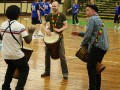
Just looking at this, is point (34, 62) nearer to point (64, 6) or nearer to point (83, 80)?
point (83, 80)

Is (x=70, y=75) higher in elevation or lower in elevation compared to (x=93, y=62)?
lower

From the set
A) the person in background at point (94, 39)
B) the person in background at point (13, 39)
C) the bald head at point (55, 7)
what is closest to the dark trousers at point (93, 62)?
the person in background at point (94, 39)

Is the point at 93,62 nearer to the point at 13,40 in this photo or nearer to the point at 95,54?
the point at 95,54

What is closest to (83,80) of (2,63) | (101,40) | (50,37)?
(50,37)

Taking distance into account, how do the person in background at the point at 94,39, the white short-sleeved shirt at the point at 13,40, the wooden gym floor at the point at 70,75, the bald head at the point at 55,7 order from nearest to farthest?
the white short-sleeved shirt at the point at 13,40
the person in background at the point at 94,39
the wooden gym floor at the point at 70,75
the bald head at the point at 55,7

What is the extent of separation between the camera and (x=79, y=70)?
9.24 metres

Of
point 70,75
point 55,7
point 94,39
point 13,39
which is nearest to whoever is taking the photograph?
point 13,39

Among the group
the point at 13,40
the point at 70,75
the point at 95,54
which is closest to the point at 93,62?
the point at 95,54

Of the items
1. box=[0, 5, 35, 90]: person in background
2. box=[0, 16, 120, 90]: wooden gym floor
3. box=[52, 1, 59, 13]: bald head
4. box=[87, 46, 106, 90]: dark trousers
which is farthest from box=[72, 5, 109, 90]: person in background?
box=[52, 1, 59, 13]: bald head

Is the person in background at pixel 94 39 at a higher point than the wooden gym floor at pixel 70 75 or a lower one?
higher

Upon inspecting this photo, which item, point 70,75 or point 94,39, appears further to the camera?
point 70,75

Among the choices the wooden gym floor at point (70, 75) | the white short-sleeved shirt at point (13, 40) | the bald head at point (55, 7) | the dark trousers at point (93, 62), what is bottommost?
the wooden gym floor at point (70, 75)

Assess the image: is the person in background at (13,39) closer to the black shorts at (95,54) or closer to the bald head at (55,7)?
the black shorts at (95,54)

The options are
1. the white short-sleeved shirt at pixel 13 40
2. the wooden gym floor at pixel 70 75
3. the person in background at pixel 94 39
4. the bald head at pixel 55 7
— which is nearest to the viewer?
the white short-sleeved shirt at pixel 13 40
